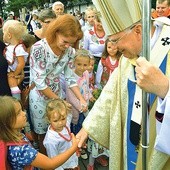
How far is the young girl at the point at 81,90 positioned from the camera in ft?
12.2

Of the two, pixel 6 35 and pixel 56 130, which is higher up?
pixel 6 35

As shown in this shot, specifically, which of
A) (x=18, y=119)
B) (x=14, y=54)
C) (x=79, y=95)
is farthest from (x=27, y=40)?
(x=18, y=119)

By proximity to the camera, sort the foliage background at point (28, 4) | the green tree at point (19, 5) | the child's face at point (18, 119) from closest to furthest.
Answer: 1. the child's face at point (18, 119)
2. the foliage background at point (28, 4)
3. the green tree at point (19, 5)

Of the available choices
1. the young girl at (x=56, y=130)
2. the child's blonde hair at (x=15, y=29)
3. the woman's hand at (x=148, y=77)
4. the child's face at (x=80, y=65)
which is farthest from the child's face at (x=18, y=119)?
the child's blonde hair at (x=15, y=29)

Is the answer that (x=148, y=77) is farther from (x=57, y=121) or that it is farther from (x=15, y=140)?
(x=57, y=121)

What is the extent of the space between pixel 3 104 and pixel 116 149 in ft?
2.73

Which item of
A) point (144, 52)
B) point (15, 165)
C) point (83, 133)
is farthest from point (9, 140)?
point (144, 52)

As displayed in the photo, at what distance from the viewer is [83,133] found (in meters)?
2.39

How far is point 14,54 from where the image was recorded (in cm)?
379

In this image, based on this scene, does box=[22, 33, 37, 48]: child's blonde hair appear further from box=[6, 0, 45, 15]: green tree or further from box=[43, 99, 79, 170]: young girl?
box=[6, 0, 45, 15]: green tree

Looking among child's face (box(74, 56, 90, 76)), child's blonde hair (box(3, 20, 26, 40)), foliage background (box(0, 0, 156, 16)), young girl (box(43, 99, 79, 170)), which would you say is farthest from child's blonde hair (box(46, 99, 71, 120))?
foliage background (box(0, 0, 156, 16))

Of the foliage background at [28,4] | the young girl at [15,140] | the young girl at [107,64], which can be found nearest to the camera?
the young girl at [15,140]

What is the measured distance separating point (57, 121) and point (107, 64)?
1829mm

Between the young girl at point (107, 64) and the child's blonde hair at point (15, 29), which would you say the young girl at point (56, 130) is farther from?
the young girl at point (107, 64)
